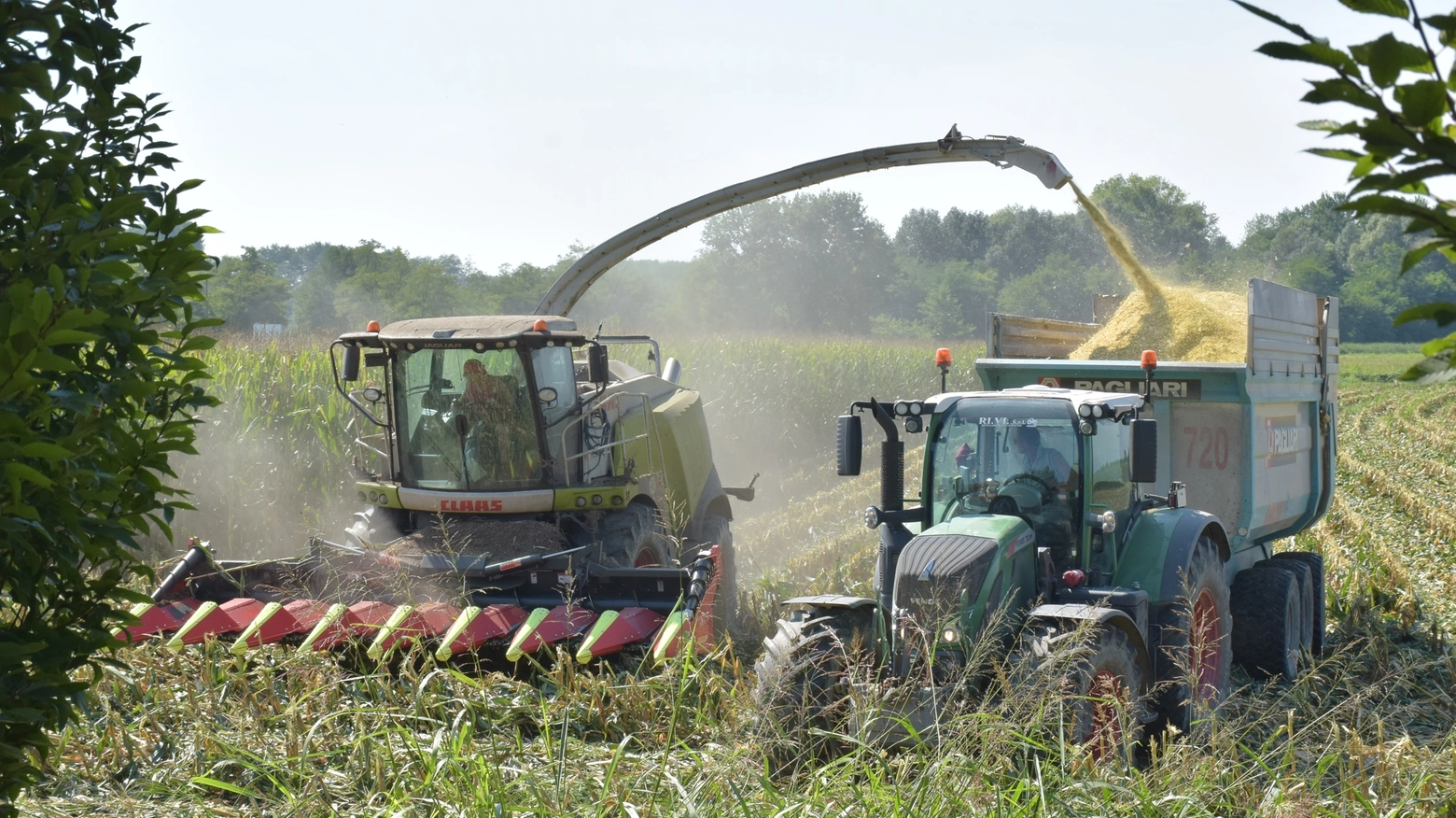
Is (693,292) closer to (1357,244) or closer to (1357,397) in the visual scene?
(1357,397)

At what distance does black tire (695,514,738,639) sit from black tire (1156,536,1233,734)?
237 centimetres

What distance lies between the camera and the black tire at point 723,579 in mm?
7527

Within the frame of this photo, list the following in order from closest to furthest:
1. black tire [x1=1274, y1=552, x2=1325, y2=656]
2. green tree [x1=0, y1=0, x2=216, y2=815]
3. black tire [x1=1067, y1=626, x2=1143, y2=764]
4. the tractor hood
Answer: green tree [x1=0, y1=0, x2=216, y2=815]
black tire [x1=1067, y1=626, x2=1143, y2=764]
the tractor hood
black tire [x1=1274, y1=552, x2=1325, y2=656]

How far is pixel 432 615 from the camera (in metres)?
6.13

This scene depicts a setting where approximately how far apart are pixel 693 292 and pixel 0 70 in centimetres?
5485

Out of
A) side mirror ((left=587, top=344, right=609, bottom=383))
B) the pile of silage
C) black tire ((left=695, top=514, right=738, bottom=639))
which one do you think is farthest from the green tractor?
side mirror ((left=587, top=344, right=609, bottom=383))

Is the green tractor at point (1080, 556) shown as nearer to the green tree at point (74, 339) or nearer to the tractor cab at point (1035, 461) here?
the tractor cab at point (1035, 461)

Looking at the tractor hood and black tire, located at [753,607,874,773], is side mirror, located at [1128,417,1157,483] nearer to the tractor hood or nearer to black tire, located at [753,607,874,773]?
the tractor hood

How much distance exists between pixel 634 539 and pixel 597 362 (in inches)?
47.2

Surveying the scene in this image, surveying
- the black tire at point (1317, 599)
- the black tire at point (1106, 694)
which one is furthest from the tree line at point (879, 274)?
the black tire at point (1106, 694)

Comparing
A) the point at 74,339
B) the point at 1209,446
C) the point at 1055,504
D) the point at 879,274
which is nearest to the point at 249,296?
the point at 879,274

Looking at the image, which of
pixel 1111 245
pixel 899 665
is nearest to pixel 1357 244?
pixel 1111 245

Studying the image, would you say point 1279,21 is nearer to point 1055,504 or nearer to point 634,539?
point 1055,504

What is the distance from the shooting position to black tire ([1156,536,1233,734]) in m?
5.32
